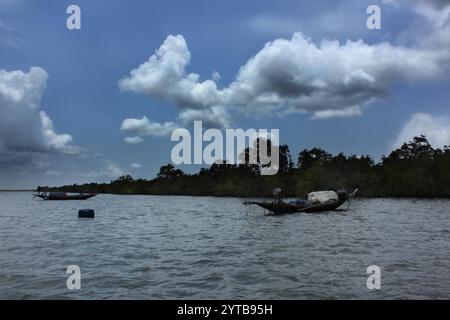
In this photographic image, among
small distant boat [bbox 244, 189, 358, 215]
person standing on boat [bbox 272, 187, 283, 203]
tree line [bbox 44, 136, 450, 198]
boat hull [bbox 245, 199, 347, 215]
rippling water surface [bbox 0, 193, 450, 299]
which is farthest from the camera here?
tree line [bbox 44, 136, 450, 198]

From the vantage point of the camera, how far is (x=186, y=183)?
645ft

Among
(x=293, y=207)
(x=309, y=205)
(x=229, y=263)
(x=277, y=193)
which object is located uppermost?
(x=277, y=193)

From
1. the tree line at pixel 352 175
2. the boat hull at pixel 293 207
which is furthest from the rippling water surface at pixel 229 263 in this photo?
the tree line at pixel 352 175

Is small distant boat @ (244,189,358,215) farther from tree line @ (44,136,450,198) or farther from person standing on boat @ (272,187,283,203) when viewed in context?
tree line @ (44,136,450,198)

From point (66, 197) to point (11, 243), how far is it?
3421 inches

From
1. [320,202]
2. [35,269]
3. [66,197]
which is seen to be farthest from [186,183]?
[35,269]

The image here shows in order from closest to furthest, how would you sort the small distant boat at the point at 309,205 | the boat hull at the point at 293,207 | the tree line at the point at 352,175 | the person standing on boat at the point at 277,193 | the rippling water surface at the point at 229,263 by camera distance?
1. the rippling water surface at the point at 229,263
2. the person standing on boat at the point at 277,193
3. the boat hull at the point at 293,207
4. the small distant boat at the point at 309,205
5. the tree line at the point at 352,175

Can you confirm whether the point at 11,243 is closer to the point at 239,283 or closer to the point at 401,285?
the point at 239,283

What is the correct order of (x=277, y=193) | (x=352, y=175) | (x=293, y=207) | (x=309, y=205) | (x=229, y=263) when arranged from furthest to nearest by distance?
(x=352, y=175) < (x=309, y=205) < (x=293, y=207) < (x=277, y=193) < (x=229, y=263)

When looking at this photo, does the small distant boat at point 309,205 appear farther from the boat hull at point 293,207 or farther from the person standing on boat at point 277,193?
the person standing on boat at point 277,193

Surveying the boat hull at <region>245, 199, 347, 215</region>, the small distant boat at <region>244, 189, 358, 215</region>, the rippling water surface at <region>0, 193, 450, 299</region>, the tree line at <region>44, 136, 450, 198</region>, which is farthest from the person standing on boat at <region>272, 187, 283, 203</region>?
the tree line at <region>44, 136, 450, 198</region>

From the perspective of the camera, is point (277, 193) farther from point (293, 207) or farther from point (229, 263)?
point (229, 263)

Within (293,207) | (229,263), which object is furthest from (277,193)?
(229,263)
